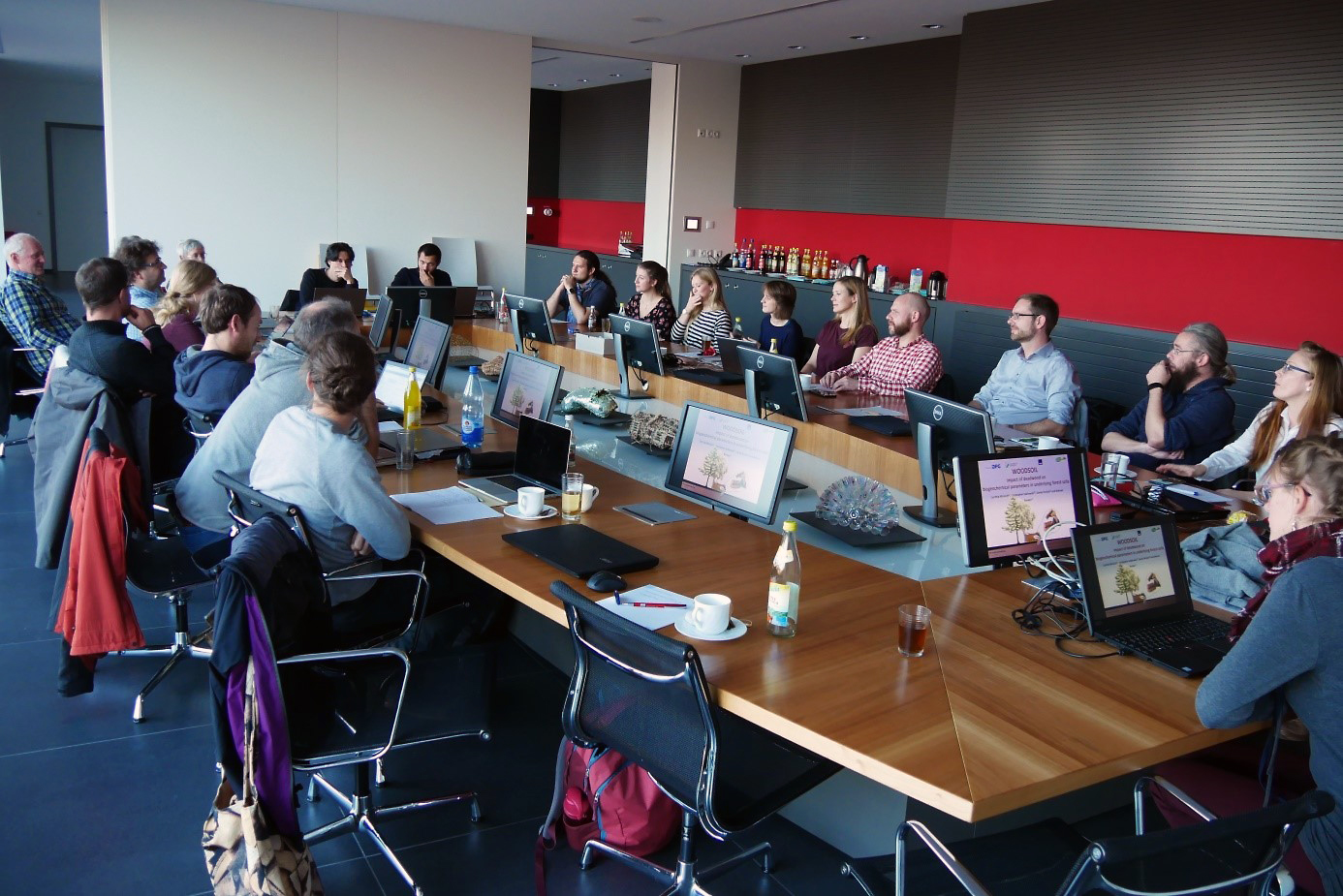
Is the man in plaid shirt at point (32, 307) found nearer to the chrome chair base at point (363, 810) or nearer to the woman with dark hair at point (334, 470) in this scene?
the woman with dark hair at point (334, 470)

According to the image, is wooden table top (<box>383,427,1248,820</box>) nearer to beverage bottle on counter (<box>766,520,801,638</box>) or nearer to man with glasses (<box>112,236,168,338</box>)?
beverage bottle on counter (<box>766,520,801,638</box>)

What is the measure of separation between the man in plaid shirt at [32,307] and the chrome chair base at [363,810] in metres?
4.00

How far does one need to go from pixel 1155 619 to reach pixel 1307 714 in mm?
485

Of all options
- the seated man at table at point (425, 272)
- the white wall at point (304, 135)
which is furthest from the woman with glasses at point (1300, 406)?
the white wall at point (304, 135)

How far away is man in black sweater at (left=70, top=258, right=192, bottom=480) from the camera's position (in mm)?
3961

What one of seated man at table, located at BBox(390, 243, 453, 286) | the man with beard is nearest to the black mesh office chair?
the man with beard

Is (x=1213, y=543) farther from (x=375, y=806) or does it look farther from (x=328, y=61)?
(x=328, y=61)

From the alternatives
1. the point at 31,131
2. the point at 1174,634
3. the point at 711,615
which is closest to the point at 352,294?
the point at 711,615

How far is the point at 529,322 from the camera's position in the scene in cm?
660

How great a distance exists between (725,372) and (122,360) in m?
2.83

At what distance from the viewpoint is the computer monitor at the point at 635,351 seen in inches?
213

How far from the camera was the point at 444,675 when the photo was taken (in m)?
2.56

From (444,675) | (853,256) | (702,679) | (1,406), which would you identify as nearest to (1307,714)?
(702,679)

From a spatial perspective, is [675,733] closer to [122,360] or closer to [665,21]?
[122,360]
